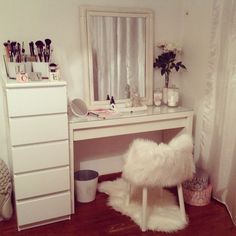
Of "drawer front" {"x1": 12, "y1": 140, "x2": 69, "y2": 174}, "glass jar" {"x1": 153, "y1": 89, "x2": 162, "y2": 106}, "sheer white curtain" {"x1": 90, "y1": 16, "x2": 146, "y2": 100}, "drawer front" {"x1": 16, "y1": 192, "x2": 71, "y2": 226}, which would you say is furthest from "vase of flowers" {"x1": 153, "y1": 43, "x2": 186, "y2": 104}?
"drawer front" {"x1": 16, "y1": 192, "x2": 71, "y2": 226}

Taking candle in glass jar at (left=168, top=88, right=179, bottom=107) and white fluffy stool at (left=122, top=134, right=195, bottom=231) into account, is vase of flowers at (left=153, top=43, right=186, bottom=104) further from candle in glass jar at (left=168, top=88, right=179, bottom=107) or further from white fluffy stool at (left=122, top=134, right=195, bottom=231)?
white fluffy stool at (left=122, top=134, right=195, bottom=231)

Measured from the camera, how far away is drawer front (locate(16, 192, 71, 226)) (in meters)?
1.96

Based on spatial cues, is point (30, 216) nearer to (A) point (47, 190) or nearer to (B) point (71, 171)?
(A) point (47, 190)

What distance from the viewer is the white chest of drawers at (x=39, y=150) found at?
180 cm

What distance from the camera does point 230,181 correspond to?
2.21m

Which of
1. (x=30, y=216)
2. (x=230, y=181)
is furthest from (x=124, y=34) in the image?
(x=30, y=216)

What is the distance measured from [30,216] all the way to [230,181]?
5.03 feet

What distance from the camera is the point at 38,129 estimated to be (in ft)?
6.16

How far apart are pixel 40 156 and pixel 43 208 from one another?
396 mm

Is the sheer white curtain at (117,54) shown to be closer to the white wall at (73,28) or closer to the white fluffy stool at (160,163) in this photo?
the white wall at (73,28)

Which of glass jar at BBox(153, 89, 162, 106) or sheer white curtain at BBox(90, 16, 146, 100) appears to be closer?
sheer white curtain at BBox(90, 16, 146, 100)

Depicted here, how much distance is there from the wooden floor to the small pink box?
0.05 m

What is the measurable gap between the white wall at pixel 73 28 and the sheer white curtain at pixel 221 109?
0.19 m

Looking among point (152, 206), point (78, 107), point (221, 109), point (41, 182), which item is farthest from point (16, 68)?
point (221, 109)
